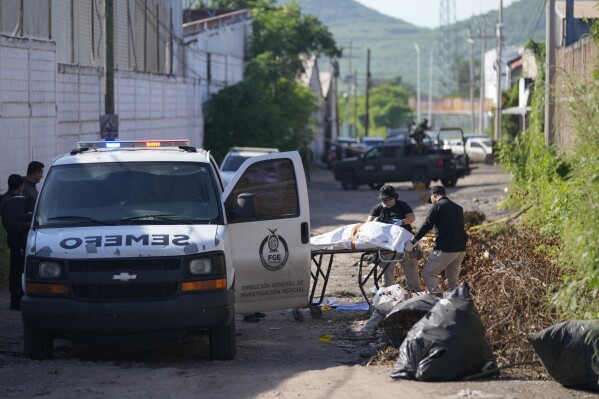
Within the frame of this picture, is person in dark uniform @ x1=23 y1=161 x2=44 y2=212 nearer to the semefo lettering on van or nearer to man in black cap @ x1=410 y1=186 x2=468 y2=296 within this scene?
the semefo lettering on van

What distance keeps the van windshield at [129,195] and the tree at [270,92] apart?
32.1m

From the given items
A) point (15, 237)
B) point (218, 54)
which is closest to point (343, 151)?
point (218, 54)

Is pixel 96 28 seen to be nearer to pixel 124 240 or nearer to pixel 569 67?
pixel 569 67

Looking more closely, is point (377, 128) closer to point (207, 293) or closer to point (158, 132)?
point (158, 132)

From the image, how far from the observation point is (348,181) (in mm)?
42125

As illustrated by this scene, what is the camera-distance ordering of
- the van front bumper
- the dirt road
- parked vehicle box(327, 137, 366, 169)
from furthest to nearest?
parked vehicle box(327, 137, 366, 169) → the van front bumper → the dirt road

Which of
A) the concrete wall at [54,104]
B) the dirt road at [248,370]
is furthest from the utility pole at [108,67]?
the dirt road at [248,370]

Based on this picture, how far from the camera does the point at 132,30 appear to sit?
3281 cm

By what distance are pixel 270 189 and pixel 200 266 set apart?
1908mm

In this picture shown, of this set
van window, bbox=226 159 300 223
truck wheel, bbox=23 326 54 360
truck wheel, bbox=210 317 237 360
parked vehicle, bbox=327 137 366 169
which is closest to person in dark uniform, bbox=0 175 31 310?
truck wheel, bbox=23 326 54 360

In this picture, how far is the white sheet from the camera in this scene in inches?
477

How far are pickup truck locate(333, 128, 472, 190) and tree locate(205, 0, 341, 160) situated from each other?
390 centimetres

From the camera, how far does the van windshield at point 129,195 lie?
1026cm

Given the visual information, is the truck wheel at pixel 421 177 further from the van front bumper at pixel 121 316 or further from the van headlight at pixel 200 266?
the van front bumper at pixel 121 316
